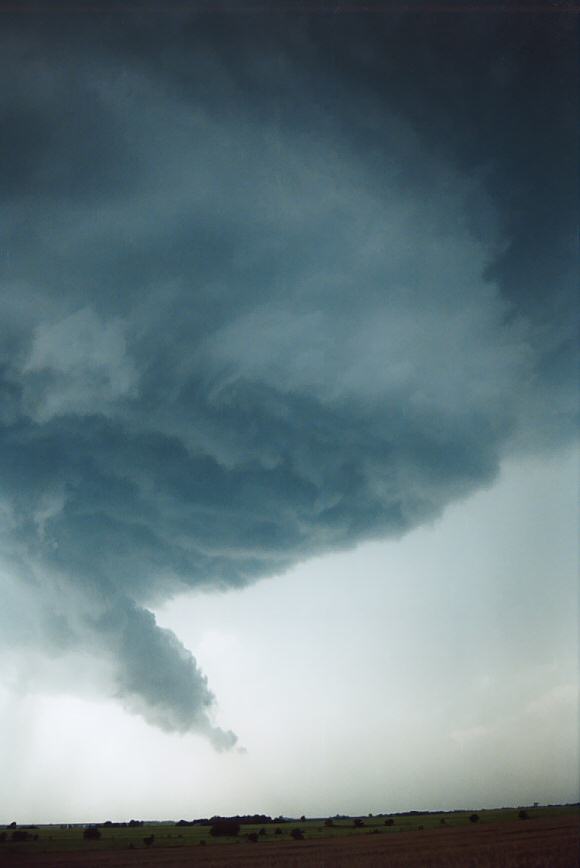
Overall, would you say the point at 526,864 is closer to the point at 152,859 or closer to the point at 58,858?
the point at 152,859

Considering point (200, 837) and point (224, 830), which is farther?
point (224, 830)

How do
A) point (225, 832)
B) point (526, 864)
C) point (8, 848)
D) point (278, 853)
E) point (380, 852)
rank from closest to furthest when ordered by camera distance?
point (526, 864) < point (380, 852) < point (278, 853) < point (8, 848) < point (225, 832)

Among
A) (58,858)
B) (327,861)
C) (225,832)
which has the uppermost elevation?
(327,861)

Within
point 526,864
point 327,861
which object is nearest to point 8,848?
point 327,861

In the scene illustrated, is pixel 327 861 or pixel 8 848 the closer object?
pixel 327 861

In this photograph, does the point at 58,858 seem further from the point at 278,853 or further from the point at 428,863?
the point at 428,863

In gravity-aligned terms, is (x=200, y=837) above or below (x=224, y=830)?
above

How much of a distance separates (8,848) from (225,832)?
39.6 metres

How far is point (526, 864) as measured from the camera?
31094 mm

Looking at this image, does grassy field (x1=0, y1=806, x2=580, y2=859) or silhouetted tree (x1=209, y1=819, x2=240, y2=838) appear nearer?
grassy field (x1=0, y1=806, x2=580, y2=859)

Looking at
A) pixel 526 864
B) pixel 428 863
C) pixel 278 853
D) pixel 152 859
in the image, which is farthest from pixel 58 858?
pixel 526 864

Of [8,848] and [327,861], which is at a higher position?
[327,861]

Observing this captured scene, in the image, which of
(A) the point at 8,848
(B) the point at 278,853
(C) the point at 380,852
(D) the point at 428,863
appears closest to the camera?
(D) the point at 428,863

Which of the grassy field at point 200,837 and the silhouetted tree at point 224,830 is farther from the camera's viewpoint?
the silhouetted tree at point 224,830
